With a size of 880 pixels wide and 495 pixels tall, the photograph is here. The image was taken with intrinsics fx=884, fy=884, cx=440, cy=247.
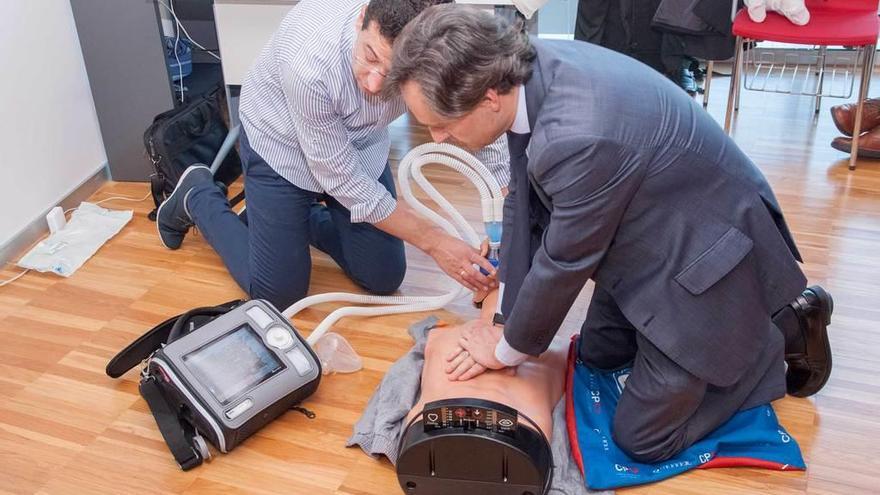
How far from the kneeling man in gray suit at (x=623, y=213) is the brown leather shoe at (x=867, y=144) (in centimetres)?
149

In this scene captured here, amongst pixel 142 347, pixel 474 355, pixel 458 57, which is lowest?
pixel 142 347

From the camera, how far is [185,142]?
2762 mm

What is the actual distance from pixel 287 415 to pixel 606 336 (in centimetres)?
73

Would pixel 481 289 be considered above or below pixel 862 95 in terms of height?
below

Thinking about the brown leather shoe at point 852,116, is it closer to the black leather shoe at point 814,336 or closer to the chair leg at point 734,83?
the chair leg at point 734,83

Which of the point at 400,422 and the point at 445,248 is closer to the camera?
the point at 400,422

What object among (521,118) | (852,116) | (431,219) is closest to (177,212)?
(431,219)

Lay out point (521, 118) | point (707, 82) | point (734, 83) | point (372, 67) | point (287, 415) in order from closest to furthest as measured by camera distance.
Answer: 1. point (521, 118)
2. point (372, 67)
3. point (287, 415)
4. point (734, 83)
5. point (707, 82)

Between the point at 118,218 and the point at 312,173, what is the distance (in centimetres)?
92

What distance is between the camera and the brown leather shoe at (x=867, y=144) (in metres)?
2.94

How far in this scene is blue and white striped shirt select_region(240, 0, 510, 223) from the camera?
1.93 m

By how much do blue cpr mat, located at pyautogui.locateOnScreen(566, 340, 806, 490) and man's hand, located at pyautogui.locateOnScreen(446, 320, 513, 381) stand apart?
230 millimetres

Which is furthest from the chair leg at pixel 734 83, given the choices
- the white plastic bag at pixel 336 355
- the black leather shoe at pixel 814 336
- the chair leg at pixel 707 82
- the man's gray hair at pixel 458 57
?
the man's gray hair at pixel 458 57

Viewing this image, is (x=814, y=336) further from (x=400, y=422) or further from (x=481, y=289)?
(x=400, y=422)
